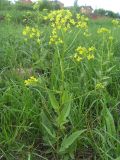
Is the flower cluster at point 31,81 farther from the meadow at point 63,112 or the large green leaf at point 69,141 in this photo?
the large green leaf at point 69,141

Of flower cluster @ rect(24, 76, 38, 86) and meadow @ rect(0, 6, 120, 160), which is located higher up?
flower cluster @ rect(24, 76, 38, 86)

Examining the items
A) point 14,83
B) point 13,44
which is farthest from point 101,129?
point 13,44

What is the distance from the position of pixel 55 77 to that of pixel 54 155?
2.04 ft

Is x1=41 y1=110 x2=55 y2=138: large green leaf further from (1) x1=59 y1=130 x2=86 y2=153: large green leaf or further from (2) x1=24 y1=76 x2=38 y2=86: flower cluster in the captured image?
(2) x1=24 y1=76 x2=38 y2=86: flower cluster

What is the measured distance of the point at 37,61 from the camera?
9.38ft

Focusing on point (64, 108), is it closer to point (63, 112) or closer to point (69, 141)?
point (63, 112)

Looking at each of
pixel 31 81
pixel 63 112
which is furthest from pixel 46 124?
pixel 31 81

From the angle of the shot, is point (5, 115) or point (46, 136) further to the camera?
point (5, 115)

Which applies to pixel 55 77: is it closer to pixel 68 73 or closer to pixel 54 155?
pixel 68 73

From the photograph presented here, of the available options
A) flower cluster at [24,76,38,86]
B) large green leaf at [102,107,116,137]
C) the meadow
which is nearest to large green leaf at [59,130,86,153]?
the meadow

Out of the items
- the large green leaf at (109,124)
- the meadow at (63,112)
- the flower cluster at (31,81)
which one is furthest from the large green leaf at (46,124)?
the large green leaf at (109,124)

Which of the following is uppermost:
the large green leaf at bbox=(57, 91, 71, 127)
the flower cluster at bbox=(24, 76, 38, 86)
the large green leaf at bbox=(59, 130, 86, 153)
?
the flower cluster at bbox=(24, 76, 38, 86)

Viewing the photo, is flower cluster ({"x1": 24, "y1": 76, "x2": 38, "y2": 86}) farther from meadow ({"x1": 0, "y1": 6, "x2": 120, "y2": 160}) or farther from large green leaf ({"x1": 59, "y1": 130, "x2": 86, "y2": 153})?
large green leaf ({"x1": 59, "y1": 130, "x2": 86, "y2": 153})

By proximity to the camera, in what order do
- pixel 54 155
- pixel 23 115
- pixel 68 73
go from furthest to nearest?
1. pixel 68 73
2. pixel 23 115
3. pixel 54 155
